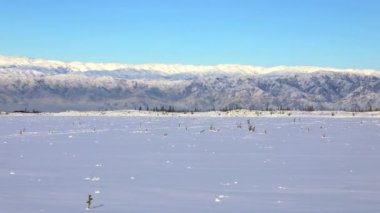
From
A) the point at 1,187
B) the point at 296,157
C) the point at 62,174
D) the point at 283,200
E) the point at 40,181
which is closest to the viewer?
the point at 283,200

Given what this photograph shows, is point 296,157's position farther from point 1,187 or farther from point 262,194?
point 1,187

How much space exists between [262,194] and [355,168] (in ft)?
19.5

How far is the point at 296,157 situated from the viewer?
2192cm

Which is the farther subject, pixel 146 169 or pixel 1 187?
pixel 146 169

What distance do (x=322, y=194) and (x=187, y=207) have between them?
3528mm

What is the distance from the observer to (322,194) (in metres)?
13.7

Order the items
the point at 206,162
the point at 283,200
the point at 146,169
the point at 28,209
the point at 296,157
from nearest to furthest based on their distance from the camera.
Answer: the point at 28,209, the point at 283,200, the point at 146,169, the point at 206,162, the point at 296,157

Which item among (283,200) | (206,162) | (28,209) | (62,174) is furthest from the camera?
(206,162)

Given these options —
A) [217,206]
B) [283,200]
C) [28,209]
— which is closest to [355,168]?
[283,200]

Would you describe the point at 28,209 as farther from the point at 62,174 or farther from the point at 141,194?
the point at 62,174

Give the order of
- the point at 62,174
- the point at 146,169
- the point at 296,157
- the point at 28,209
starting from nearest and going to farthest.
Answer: the point at 28,209, the point at 62,174, the point at 146,169, the point at 296,157

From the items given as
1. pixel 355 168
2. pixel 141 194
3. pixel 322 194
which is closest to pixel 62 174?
pixel 141 194

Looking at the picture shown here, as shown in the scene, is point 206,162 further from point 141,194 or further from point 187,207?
point 187,207

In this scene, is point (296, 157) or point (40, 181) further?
point (296, 157)
